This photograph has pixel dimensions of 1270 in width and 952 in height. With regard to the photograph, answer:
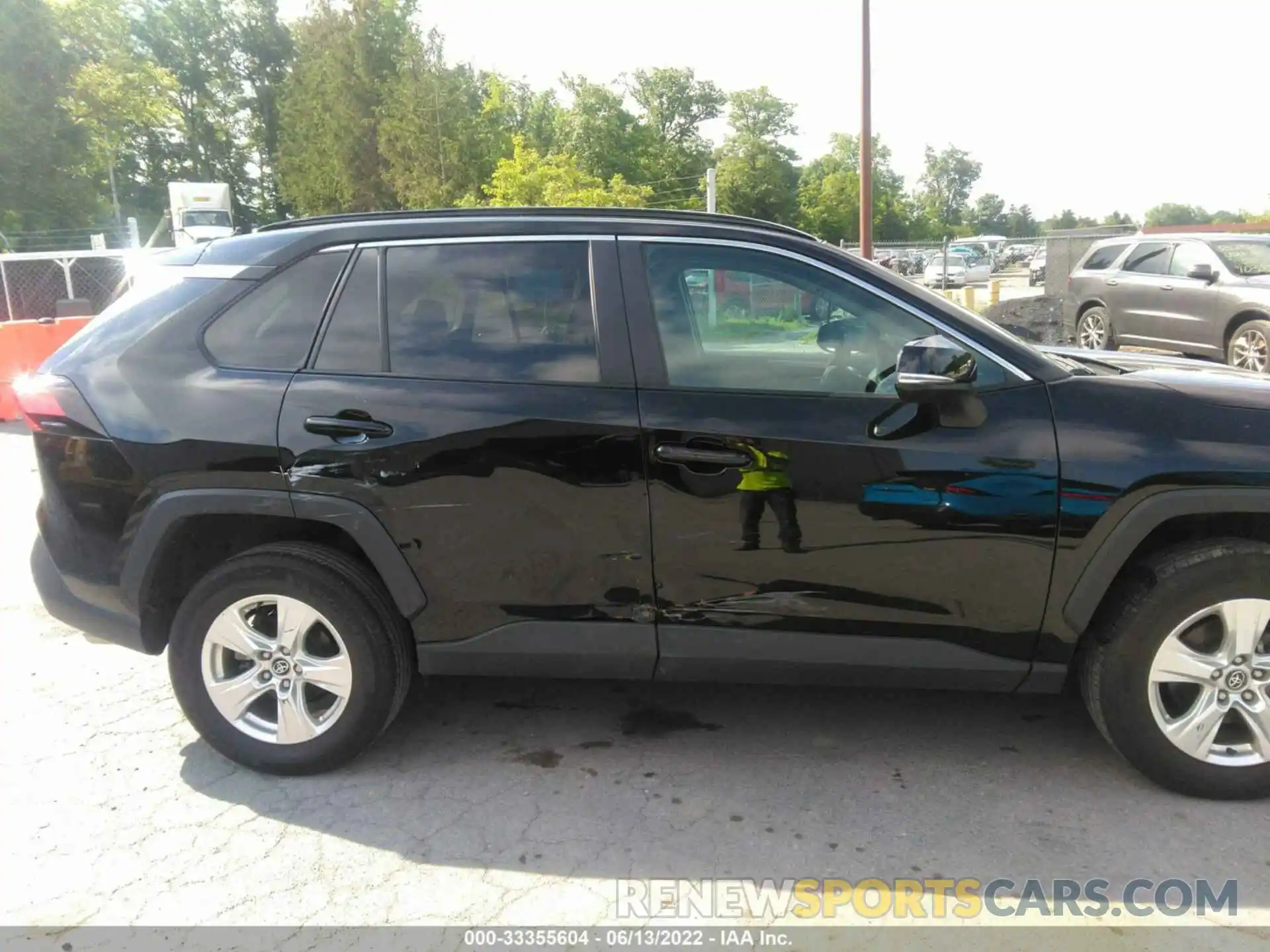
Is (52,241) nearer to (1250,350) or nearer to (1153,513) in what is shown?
(1250,350)

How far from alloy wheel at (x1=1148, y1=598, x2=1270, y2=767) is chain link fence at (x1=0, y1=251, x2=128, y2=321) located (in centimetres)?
1779

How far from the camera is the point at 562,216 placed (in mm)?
3160

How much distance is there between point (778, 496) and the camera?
2.85 meters

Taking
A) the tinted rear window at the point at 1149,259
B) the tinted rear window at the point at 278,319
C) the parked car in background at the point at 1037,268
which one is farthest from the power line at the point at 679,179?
the tinted rear window at the point at 278,319

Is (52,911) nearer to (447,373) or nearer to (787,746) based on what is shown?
(447,373)

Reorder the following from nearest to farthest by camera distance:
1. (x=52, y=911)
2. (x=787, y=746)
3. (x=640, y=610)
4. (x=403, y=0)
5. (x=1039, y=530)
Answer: (x=52, y=911) < (x=1039, y=530) < (x=640, y=610) < (x=787, y=746) < (x=403, y=0)

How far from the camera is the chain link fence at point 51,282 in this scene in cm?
1681

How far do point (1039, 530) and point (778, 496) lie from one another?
0.80 m

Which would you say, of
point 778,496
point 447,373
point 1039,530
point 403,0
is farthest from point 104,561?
point 403,0

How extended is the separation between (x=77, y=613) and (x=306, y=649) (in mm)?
869

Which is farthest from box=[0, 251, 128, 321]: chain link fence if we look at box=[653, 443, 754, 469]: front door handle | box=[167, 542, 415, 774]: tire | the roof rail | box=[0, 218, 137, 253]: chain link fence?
box=[653, 443, 754, 469]: front door handle

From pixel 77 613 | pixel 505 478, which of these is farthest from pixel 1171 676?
pixel 77 613

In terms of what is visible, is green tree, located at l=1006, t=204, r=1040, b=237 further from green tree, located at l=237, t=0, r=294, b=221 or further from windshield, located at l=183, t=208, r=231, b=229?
windshield, located at l=183, t=208, r=231, b=229

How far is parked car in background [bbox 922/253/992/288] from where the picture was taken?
1146 inches
